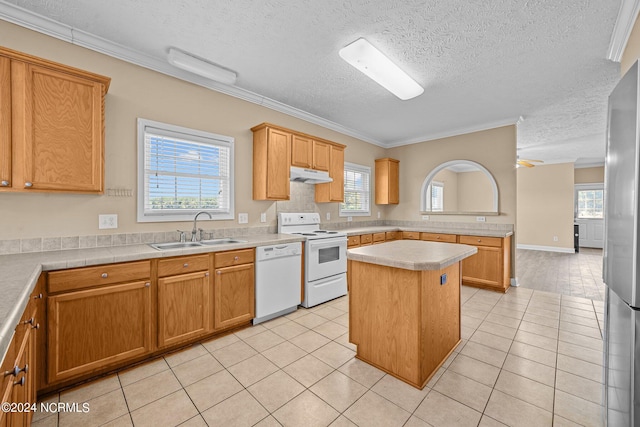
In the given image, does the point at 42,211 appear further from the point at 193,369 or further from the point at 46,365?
the point at 193,369

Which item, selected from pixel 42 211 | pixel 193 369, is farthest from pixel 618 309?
pixel 42 211

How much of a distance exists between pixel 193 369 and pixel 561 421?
2510 mm

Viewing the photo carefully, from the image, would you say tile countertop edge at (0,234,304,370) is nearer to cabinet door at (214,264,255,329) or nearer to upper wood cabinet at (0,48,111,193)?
cabinet door at (214,264,255,329)

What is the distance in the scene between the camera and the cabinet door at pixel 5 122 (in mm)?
1789

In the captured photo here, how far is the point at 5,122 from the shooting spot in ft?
5.94

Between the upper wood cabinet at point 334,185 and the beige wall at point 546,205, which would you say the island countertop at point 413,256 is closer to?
the upper wood cabinet at point 334,185

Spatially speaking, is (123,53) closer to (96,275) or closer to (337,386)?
(96,275)

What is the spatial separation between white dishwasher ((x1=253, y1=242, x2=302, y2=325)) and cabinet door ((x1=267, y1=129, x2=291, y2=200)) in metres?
0.73

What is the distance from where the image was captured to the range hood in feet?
12.0

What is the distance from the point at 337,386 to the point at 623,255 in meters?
1.77

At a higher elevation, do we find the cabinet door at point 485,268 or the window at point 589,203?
the window at point 589,203

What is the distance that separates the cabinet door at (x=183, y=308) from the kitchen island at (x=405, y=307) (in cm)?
136

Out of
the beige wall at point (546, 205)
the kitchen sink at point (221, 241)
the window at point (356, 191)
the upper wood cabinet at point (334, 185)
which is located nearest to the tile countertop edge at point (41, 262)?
the kitchen sink at point (221, 241)

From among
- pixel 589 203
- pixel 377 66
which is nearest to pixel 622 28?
pixel 377 66
